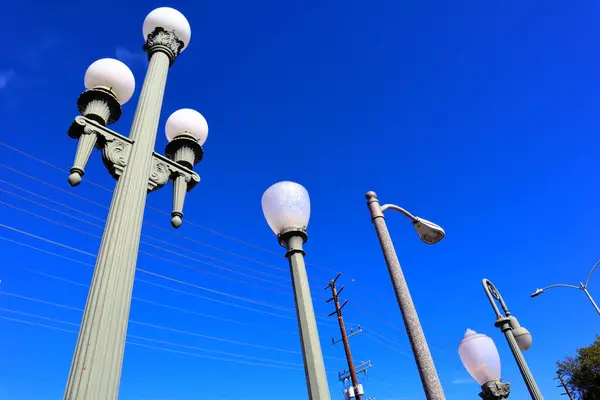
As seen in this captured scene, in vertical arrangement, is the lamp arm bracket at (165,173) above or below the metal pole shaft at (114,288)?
above

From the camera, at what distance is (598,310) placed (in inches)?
535

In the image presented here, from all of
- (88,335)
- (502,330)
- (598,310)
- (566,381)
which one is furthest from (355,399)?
(566,381)

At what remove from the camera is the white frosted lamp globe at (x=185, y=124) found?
431 cm

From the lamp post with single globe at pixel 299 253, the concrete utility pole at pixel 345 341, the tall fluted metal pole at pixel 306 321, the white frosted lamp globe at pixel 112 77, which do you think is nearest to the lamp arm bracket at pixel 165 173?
the white frosted lamp globe at pixel 112 77

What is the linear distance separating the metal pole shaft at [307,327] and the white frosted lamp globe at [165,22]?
11.4ft

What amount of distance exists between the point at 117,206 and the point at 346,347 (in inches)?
616

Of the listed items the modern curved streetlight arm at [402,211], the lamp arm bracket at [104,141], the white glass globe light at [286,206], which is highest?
the lamp arm bracket at [104,141]

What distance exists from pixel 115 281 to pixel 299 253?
54.4 inches

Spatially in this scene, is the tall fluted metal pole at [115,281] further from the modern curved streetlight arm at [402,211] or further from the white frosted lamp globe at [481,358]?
the white frosted lamp globe at [481,358]

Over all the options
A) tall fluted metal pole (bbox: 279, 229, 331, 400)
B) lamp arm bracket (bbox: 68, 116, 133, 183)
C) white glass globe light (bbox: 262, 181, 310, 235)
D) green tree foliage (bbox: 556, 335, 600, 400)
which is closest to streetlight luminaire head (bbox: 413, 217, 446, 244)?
white glass globe light (bbox: 262, 181, 310, 235)

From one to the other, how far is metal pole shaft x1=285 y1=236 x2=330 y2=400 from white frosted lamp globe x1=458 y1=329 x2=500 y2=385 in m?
2.74

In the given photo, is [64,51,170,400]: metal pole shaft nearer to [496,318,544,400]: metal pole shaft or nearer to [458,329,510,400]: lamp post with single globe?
[458,329,510,400]: lamp post with single globe

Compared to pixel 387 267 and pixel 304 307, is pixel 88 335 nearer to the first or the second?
pixel 304 307

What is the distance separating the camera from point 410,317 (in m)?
2.92
